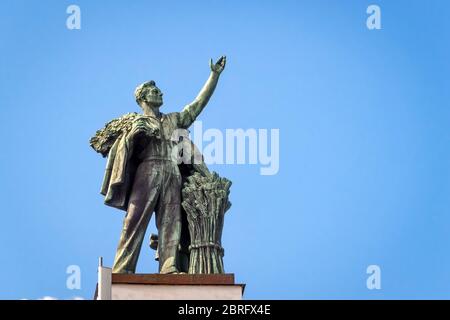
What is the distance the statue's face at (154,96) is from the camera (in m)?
70.8

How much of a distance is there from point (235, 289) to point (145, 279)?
1.95 m

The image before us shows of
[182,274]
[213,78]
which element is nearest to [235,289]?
[182,274]

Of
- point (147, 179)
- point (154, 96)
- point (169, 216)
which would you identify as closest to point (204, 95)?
point (154, 96)

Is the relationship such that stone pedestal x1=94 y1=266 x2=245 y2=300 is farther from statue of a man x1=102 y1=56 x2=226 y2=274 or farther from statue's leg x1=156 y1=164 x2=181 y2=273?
statue's leg x1=156 y1=164 x2=181 y2=273

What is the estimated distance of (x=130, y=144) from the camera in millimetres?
70062

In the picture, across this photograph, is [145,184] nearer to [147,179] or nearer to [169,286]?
[147,179]

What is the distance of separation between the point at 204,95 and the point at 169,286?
5.24 meters

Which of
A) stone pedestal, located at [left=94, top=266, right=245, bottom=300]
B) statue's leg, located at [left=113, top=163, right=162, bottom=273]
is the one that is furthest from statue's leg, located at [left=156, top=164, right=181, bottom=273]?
stone pedestal, located at [left=94, top=266, right=245, bottom=300]

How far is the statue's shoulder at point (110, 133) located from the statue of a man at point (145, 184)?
0.16 metres

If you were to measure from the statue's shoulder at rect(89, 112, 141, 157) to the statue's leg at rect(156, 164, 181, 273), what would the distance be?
51.5 inches

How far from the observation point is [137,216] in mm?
69750

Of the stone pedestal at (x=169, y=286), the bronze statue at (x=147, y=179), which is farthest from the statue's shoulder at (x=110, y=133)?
the stone pedestal at (x=169, y=286)
